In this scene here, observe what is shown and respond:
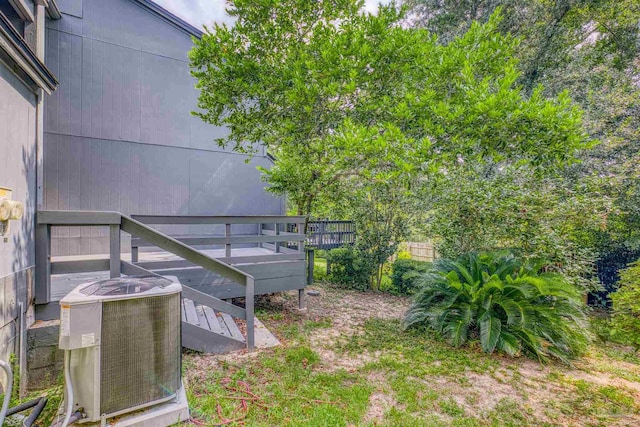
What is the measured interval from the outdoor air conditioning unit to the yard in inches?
19.9

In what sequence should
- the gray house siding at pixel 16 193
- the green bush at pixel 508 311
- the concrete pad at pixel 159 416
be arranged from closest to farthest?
the concrete pad at pixel 159 416 → the gray house siding at pixel 16 193 → the green bush at pixel 508 311

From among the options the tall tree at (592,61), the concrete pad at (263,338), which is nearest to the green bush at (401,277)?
the tall tree at (592,61)

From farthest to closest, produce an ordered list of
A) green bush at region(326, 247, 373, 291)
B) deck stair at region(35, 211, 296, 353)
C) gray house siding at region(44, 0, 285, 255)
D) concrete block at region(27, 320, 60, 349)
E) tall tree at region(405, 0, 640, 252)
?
green bush at region(326, 247, 373, 291) → tall tree at region(405, 0, 640, 252) → gray house siding at region(44, 0, 285, 255) → deck stair at region(35, 211, 296, 353) → concrete block at region(27, 320, 60, 349)

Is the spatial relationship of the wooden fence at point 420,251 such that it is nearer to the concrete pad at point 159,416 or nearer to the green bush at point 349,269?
the green bush at point 349,269

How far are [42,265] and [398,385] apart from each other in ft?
11.8

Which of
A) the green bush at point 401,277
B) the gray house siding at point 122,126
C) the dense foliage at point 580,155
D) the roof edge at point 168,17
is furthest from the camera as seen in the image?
the green bush at point 401,277

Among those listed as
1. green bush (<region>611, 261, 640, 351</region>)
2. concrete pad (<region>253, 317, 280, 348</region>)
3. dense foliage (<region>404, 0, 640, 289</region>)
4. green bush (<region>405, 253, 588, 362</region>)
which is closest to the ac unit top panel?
concrete pad (<region>253, 317, 280, 348</region>)

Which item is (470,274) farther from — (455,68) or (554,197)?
(455,68)

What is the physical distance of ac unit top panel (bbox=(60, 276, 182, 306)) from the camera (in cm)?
198

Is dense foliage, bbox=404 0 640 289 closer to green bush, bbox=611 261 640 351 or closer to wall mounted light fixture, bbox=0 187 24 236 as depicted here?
green bush, bbox=611 261 640 351

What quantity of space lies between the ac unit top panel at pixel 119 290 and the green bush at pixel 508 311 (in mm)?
3740

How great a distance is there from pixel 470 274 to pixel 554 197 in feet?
5.68

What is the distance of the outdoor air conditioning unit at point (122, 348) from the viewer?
1969 mm

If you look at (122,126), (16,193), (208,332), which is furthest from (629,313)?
(122,126)
